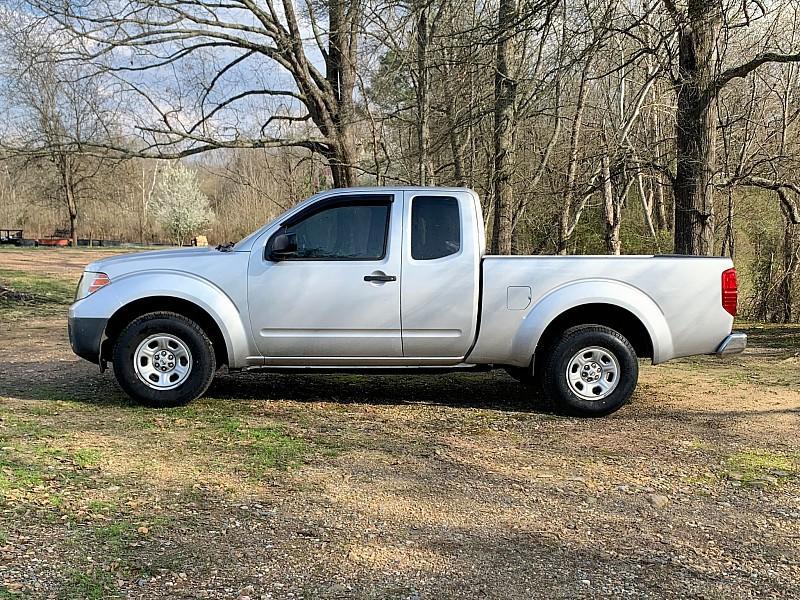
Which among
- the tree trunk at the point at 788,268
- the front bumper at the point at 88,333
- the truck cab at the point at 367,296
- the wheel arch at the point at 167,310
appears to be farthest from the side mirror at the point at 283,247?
the tree trunk at the point at 788,268

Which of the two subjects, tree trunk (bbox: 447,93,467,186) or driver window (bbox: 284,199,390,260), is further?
tree trunk (bbox: 447,93,467,186)

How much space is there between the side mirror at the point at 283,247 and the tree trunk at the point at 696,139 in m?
6.87

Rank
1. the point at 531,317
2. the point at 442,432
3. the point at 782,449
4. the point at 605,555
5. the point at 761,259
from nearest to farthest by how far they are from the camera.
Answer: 1. the point at 605,555
2. the point at 782,449
3. the point at 442,432
4. the point at 531,317
5. the point at 761,259

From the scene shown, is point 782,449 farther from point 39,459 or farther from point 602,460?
point 39,459

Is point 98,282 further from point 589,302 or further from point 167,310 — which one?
point 589,302

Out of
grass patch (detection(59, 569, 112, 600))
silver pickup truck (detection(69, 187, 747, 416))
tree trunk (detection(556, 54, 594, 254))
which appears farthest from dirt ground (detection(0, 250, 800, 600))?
A: tree trunk (detection(556, 54, 594, 254))

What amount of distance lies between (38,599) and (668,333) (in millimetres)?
5294

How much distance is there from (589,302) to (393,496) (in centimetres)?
285

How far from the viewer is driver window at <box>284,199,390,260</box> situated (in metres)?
6.80

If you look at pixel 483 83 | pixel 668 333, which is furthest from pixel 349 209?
pixel 483 83

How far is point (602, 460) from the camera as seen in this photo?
5.44 metres

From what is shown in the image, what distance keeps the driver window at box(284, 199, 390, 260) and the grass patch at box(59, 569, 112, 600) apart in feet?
12.2

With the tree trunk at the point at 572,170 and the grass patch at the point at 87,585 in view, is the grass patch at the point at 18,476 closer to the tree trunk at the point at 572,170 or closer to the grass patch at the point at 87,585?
the grass patch at the point at 87,585

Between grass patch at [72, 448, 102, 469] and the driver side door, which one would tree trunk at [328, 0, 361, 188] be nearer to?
the driver side door
